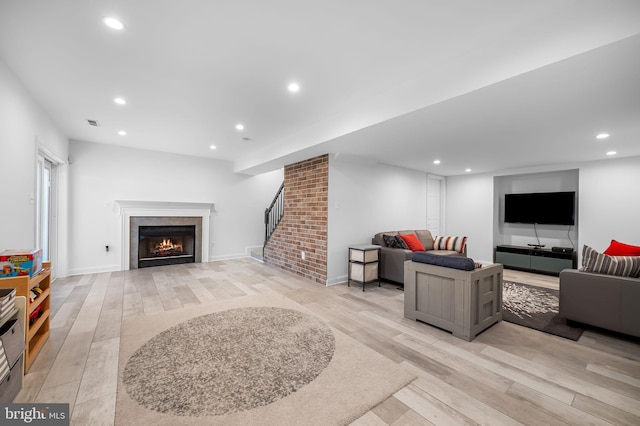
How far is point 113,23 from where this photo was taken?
6.42ft

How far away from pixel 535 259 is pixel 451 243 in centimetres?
178

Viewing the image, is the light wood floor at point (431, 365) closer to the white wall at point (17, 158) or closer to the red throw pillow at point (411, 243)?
the white wall at point (17, 158)

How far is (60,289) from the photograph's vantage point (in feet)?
13.9

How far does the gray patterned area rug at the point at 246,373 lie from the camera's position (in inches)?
64.7

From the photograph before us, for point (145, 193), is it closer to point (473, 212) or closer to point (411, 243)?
point (411, 243)

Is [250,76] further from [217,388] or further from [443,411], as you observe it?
[443,411]

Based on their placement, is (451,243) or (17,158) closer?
(17,158)

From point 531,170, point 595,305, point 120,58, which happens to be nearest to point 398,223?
point 531,170

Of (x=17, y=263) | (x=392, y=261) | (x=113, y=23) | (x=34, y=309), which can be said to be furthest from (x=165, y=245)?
(x=113, y=23)

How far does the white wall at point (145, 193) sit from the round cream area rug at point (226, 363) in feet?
12.7

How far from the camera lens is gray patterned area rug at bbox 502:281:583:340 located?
9.58 feet

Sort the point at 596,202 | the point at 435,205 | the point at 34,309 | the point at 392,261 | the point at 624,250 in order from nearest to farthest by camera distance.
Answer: the point at 34,309, the point at 624,250, the point at 392,261, the point at 596,202, the point at 435,205

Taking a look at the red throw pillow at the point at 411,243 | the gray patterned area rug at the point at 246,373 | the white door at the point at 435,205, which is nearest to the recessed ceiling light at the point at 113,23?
the gray patterned area rug at the point at 246,373

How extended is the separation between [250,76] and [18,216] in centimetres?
285
